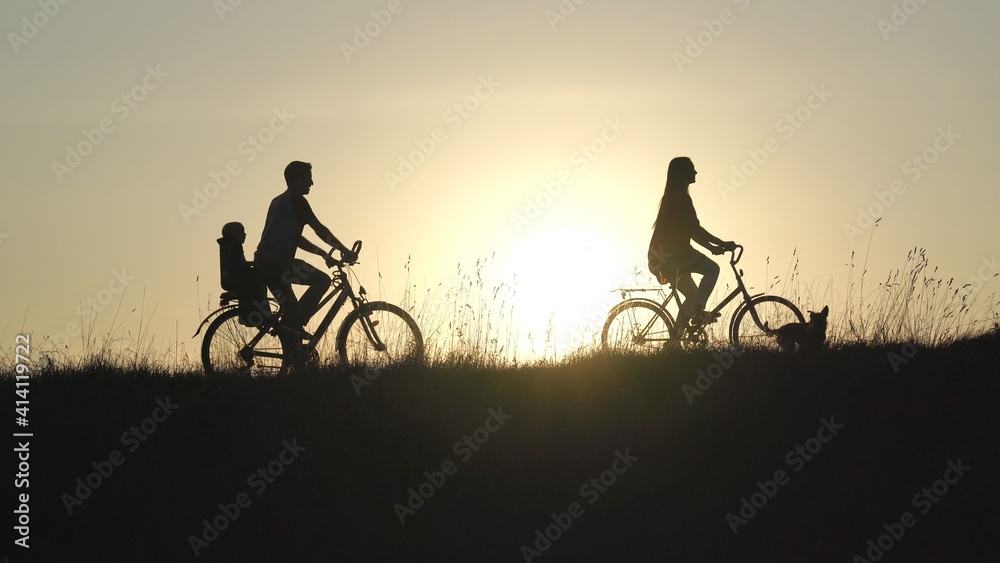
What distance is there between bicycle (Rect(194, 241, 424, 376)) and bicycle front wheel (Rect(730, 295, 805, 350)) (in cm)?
378

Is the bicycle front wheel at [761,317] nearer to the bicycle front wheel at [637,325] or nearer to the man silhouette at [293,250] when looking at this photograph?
the bicycle front wheel at [637,325]

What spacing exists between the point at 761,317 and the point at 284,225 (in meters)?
5.57

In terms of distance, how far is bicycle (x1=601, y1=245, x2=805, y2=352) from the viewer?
11.7 meters

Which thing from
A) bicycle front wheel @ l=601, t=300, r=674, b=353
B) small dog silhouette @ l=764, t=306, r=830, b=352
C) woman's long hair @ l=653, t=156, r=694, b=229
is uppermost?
woman's long hair @ l=653, t=156, r=694, b=229

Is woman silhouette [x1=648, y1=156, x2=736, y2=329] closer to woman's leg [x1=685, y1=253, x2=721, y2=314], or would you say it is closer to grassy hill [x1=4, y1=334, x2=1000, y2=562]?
woman's leg [x1=685, y1=253, x2=721, y2=314]

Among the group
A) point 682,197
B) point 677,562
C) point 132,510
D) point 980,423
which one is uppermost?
point 682,197

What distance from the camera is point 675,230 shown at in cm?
1204

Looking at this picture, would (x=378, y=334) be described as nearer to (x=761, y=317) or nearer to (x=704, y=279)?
(x=704, y=279)

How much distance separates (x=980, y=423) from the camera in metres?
9.16

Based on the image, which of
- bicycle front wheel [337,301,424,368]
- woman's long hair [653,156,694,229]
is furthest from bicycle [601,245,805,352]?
bicycle front wheel [337,301,424,368]

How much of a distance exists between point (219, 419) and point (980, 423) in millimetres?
6971

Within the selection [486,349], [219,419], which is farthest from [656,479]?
[219,419]

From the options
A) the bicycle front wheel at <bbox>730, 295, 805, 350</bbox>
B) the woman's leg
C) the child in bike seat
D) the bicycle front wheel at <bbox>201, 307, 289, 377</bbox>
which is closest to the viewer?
the child in bike seat

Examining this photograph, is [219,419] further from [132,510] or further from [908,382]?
[908,382]
